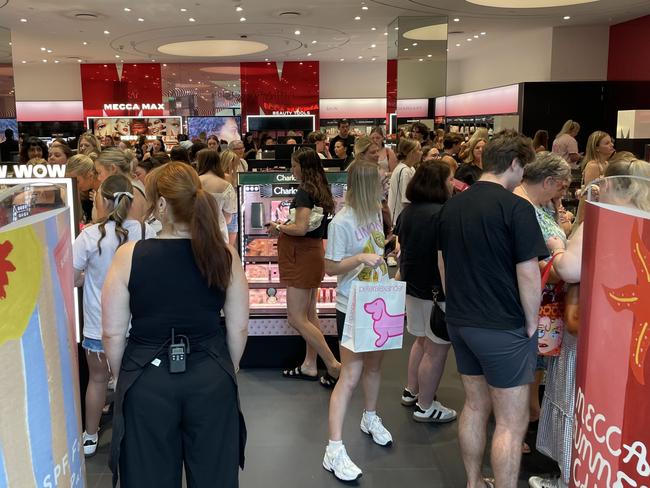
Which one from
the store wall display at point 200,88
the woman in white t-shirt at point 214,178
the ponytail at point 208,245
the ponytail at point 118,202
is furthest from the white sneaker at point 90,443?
the store wall display at point 200,88

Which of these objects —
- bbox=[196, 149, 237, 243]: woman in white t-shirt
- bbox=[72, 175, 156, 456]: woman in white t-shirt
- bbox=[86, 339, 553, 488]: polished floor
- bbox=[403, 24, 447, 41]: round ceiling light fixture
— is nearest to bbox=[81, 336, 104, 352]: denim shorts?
bbox=[72, 175, 156, 456]: woman in white t-shirt

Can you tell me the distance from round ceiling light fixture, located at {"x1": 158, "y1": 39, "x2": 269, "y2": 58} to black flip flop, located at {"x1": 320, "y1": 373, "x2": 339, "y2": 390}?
1156 cm

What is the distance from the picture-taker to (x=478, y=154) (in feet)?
17.9

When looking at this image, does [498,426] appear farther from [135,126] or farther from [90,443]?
[135,126]

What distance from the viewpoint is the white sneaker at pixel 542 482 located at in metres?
2.88

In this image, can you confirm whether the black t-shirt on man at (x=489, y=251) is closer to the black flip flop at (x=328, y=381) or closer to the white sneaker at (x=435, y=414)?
the white sneaker at (x=435, y=414)

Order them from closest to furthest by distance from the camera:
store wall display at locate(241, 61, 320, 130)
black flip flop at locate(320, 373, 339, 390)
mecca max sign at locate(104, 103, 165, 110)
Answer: black flip flop at locate(320, 373, 339, 390)
mecca max sign at locate(104, 103, 165, 110)
store wall display at locate(241, 61, 320, 130)

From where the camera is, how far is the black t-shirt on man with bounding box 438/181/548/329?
7.66 feet

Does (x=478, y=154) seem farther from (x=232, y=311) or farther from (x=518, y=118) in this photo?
(x=518, y=118)

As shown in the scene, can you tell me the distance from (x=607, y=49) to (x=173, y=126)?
10.4m

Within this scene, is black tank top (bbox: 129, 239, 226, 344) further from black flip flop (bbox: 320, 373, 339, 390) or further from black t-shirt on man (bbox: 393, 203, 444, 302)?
black flip flop (bbox: 320, 373, 339, 390)

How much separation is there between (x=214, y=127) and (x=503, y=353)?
1553 centimetres

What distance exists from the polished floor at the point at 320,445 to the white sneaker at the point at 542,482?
64mm

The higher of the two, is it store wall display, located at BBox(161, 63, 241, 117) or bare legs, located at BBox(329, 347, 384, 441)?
store wall display, located at BBox(161, 63, 241, 117)
